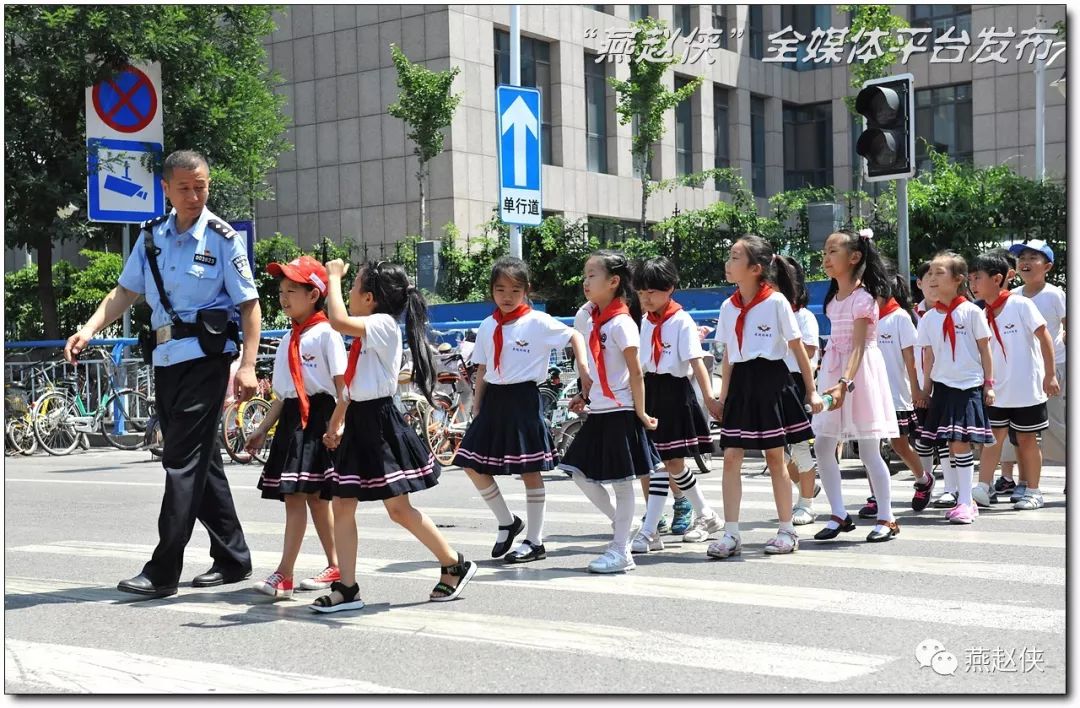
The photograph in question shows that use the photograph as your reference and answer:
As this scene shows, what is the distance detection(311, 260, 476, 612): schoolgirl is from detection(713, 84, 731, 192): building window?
3650 centimetres

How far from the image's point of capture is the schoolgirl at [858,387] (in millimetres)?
7863

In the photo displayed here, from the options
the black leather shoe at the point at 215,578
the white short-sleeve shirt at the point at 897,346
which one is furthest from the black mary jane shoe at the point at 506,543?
the white short-sleeve shirt at the point at 897,346

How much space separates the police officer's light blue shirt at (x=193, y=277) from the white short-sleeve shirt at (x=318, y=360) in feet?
1.38

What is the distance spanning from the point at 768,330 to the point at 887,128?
4.65 m

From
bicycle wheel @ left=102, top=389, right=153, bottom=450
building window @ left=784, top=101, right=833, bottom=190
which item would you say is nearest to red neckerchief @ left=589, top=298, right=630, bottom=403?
bicycle wheel @ left=102, top=389, right=153, bottom=450

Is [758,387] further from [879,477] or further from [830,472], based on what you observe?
[879,477]

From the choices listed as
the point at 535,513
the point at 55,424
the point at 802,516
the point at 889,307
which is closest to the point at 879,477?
the point at 802,516

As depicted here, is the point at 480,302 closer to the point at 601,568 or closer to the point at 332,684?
the point at 601,568

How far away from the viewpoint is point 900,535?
8.21 m

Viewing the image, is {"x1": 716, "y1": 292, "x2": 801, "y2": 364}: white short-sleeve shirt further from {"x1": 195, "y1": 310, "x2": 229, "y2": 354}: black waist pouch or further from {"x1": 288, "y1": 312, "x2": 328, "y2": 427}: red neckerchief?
{"x1": 195, "y1": 310, "x2": 229, "y2": 354}: black waist pouch

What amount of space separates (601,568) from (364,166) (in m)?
30.5

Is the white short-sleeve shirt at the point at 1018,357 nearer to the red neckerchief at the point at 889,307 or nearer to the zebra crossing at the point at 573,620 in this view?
the red neckerchief at the point at 889,307

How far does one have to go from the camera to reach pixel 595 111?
125 ft

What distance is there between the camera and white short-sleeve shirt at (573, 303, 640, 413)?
7250mm
